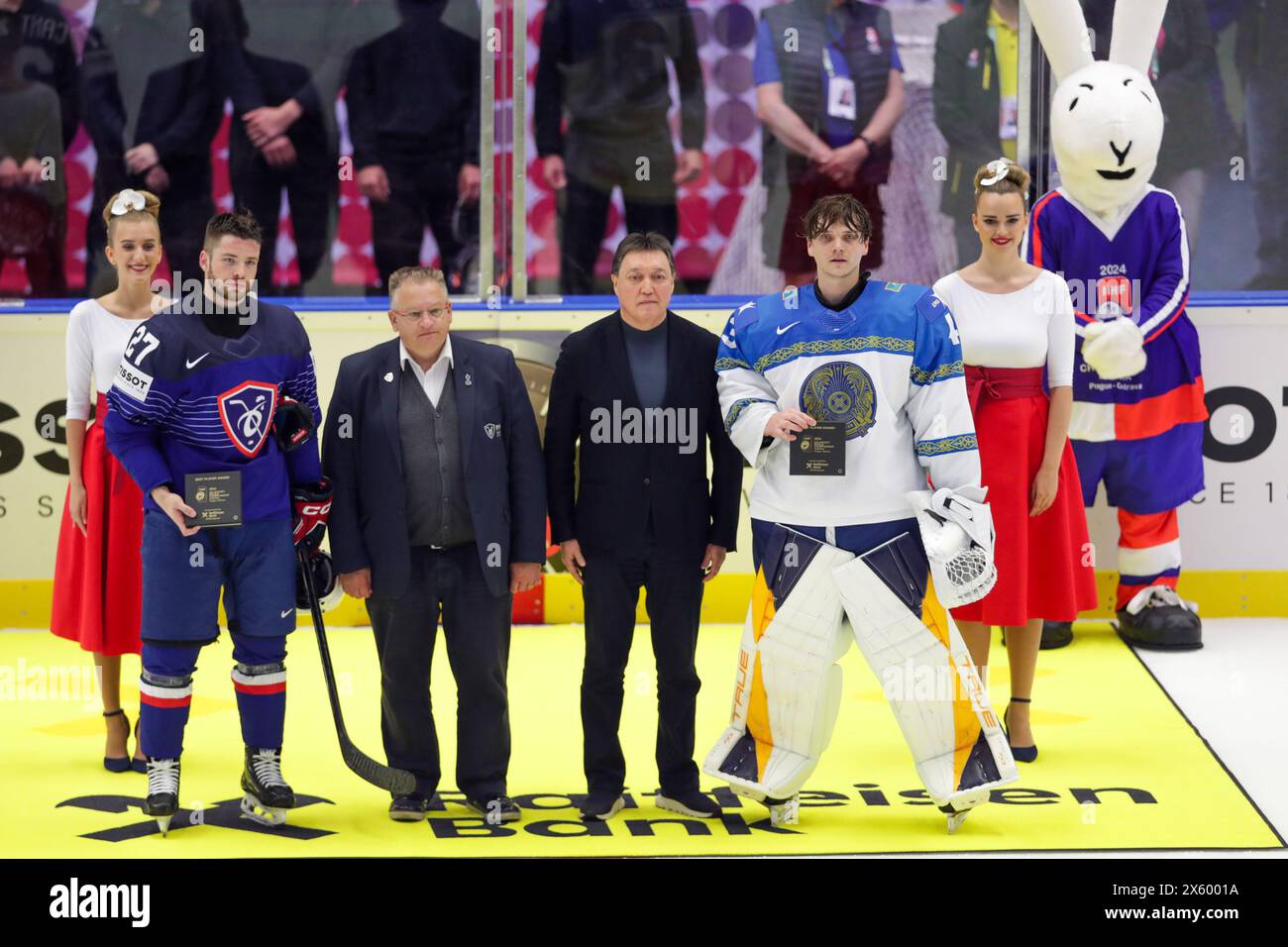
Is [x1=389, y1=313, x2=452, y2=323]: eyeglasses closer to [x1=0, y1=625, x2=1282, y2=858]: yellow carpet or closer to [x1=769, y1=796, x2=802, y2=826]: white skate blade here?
[x1=0, y1=625, x2=1282, y2=858]: yellow carpet

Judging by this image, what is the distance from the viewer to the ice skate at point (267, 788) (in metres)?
4.47

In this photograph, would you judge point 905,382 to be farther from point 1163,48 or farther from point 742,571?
point 1163,48

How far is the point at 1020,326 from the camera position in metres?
5.05

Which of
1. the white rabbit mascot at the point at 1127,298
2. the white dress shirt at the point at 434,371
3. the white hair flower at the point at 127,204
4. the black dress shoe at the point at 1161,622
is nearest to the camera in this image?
the white dress shirt at the point at 434,371

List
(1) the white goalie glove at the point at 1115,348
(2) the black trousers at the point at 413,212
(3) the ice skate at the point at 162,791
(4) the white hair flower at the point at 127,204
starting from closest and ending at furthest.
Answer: (3) the ice skate at the point at 162,791 → (4) the white hair flower at the point at 127,204 → (1) the white goalie glove at the point at 1115,348 → (2) the black trousers at the point at 413,212

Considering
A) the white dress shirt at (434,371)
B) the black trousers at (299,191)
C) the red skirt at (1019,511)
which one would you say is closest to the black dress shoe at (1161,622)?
the red skirt at (1019,511)

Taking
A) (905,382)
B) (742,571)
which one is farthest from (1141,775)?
(742,571)

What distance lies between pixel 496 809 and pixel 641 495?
859 mm

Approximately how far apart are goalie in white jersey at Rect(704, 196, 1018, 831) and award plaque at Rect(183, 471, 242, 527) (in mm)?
1200

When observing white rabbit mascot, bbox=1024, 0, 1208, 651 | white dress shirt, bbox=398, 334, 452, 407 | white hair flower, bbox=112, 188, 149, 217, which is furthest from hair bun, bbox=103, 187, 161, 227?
white rabbit mascot, bbox=1024, 0, 1208, 651

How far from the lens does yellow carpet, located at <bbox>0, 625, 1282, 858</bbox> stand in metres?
4.33

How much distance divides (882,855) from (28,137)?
4.64 meters

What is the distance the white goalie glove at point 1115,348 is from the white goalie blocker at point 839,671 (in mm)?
2114

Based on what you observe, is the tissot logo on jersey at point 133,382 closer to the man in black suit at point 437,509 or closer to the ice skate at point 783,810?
the man in black suit at point 437,509
